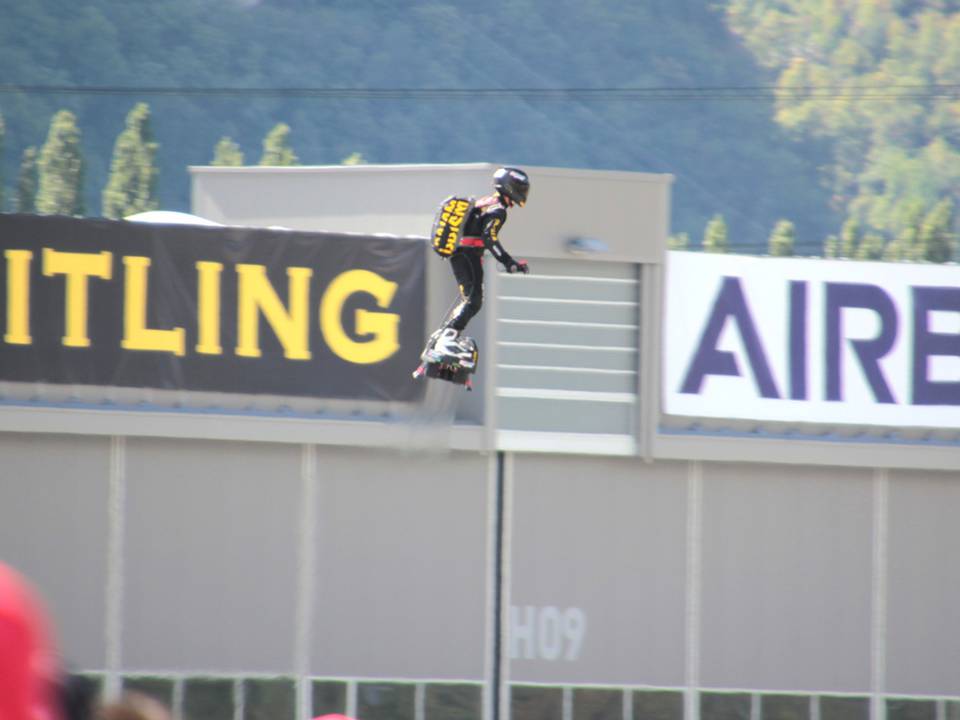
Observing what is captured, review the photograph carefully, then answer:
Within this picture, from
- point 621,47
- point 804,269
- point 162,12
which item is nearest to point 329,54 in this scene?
point 162,12

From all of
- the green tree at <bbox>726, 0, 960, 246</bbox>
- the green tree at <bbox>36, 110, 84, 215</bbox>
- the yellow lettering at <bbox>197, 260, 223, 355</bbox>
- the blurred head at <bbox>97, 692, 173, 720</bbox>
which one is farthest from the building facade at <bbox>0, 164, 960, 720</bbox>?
the green tree at <bbox>726, 0, 960, 246</bbox>

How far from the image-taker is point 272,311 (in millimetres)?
20359

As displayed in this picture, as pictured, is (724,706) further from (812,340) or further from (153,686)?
(153,686)

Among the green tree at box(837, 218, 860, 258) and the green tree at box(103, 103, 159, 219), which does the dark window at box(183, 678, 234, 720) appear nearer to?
the green tree at box(103, 103, 159, 219)

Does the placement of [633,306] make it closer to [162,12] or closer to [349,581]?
[349,581]

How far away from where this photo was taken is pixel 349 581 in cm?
2077

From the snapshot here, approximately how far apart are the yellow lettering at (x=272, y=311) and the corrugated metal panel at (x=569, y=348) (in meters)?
2.57

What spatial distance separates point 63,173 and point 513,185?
80178mm

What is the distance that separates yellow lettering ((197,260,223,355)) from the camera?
20172 millimetres

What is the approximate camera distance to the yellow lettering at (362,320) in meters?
20.5

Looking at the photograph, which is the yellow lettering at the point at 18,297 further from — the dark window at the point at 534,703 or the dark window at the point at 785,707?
the dark window at the point at 785,707

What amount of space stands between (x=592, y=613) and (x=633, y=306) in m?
4.15

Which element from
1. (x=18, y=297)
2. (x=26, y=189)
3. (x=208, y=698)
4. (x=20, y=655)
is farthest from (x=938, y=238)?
(x=20, y=655)

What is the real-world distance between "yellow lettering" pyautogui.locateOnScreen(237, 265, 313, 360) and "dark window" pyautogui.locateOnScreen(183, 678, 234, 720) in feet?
14.1
